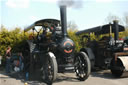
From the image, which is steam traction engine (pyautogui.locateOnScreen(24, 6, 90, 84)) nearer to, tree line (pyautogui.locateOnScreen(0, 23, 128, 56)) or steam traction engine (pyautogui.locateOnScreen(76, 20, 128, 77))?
steam traction engine (pyautogui.locateOnScreen(76, 20, 128, 77))

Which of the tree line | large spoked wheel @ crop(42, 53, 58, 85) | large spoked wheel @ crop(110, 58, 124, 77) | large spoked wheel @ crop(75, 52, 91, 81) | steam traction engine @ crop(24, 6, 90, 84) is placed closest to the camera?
large spoked wheel @ crop(42, 53, 58, 85)

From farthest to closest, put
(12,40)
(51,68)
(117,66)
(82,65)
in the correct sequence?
(12,40) → (117,66) → (82,65) → (51,68)

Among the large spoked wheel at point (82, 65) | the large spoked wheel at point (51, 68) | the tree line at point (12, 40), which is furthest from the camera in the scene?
the tree line at point (12, 40)

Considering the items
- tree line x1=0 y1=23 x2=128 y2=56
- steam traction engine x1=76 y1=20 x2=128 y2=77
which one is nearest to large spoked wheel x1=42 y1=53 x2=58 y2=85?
steam traction engine x1=76 y1=20 x2=128 y2=77

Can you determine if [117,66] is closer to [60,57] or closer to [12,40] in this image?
[60,57]

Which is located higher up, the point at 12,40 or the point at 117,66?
the point at 12,40

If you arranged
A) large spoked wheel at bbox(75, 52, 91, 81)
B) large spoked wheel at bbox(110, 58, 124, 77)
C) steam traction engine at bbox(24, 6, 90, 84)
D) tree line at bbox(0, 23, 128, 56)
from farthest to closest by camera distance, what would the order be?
1. tree line at bbox(0, 23, 128, 56)
2. large spoked wheel at bbox(110, 58, 124, 77)
3. large spoked wheel at bbox(75, 52, 91, 81)
4. steam traction engine at bbox(24, 6, 90, 84)

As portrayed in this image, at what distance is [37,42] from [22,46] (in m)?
1.95

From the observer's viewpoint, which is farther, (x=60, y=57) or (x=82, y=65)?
(x=82, y=65)

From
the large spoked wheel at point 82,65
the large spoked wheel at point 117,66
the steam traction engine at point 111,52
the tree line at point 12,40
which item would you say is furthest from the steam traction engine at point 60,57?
the tree line at point 12,40

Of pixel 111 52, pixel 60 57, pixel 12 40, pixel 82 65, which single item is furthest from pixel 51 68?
pixel 12 40

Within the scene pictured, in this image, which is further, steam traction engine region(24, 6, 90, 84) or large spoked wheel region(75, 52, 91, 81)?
large spoked wheel region(75, 52, 91, 81)

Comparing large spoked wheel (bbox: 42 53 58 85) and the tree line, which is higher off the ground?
the tree line

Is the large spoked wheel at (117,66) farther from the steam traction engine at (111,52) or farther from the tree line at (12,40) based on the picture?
the tree line at (12,40)
